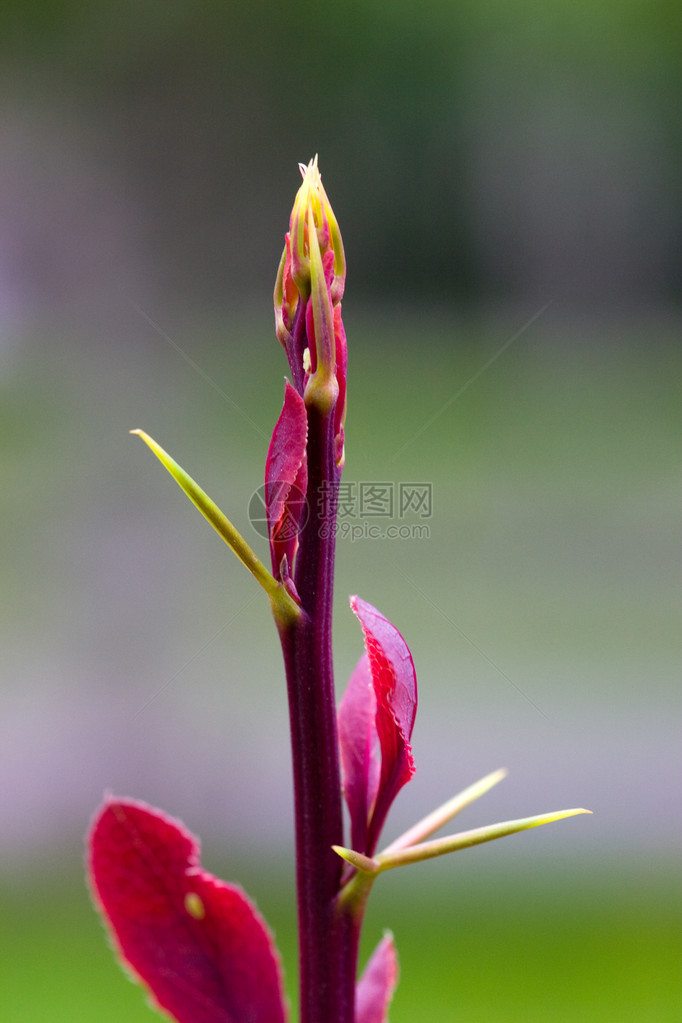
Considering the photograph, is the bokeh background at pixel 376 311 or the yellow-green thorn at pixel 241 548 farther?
the bokeh background at pixel 376 311

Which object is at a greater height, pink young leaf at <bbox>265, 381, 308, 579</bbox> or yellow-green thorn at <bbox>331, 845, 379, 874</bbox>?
pink young leaf at <bbox>265, 381, 308, 579</bbox>

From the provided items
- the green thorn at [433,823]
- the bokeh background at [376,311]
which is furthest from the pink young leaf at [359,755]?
the bokeh background at [376,311]

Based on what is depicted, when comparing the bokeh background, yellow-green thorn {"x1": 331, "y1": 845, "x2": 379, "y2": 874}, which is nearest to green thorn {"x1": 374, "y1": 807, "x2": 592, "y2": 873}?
yellow-green thorn {"x1": 331, "y1": 845, "x2": 379, "y2": 874}

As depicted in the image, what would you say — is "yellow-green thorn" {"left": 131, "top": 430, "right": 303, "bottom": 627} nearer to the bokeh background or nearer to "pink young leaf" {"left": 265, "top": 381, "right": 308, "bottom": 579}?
"pink young leaf" {"left": 265, "top": 381, "right": 308, "bottom": 579}

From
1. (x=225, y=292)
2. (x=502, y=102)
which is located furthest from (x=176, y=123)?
(x=502, y=102)

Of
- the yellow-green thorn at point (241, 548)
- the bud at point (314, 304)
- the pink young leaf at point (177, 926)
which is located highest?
the bud at point (314, 304)

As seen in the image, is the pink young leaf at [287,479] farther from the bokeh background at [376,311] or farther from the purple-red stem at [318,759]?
the bokeh background at [376,311]

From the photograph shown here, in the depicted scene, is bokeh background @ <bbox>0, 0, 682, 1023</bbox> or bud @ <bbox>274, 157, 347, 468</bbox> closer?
bud @ <bbox>274, 157, 347, 468</bbox>
